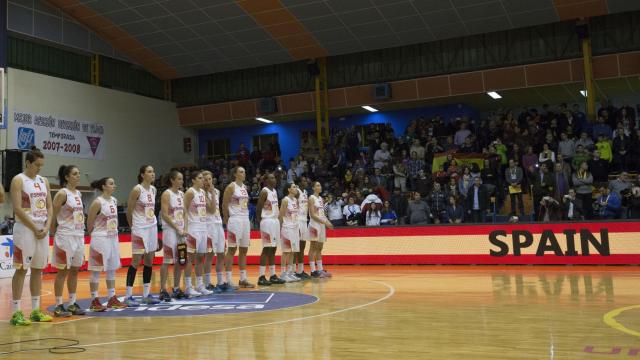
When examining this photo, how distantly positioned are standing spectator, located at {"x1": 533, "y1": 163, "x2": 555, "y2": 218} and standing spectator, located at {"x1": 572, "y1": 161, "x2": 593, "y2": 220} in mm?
601

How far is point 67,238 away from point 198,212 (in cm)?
223

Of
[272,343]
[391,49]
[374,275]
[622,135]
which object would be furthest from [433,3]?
[272,343]

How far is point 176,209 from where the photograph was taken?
952cm

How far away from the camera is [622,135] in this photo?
58.9 ft

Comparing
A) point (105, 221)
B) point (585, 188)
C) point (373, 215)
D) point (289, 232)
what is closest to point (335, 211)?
point (373, 215)

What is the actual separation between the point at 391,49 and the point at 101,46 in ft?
37.5

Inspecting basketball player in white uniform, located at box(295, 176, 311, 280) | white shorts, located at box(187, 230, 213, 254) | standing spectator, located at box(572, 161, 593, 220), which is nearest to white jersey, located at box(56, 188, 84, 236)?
white shorts, located at box(187, 230, 213, 254)

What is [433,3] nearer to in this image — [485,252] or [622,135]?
[622,135]

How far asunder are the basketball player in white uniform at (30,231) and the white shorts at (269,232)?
4.47 metres

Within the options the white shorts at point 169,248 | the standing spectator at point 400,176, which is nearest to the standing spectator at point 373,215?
the standing spectator at point 400,176

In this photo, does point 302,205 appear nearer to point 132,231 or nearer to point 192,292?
point 192,292

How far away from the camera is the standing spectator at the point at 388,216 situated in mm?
17391

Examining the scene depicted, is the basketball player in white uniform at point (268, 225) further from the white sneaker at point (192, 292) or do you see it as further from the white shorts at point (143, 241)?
the white shorts at point (143, 241)

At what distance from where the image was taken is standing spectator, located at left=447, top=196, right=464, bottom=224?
660 inches
